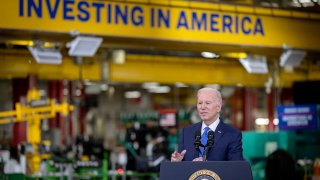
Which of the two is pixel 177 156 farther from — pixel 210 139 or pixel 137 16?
pixel 137 16

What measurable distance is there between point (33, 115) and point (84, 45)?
4833 millimetres

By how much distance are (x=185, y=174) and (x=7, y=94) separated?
13.2 meters

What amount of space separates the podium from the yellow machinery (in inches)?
351

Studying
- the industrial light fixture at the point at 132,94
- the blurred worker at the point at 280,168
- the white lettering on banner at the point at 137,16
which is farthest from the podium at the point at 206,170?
the industrial light fixture at the point at 132,94

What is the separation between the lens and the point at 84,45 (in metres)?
10.7

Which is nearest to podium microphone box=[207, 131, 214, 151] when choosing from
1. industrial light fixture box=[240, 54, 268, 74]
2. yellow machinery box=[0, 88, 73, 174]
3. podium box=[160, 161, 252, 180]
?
podium box=[160, 161, 252, 180]

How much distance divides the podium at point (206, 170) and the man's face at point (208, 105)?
0.49 metres

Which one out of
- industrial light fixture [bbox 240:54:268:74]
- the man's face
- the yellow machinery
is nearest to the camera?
the man's face

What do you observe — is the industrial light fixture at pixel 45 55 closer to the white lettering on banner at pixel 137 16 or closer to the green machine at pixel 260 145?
the white lettering on banner at pixel 137 16

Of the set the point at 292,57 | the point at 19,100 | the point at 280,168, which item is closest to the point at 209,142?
the point at 280,168

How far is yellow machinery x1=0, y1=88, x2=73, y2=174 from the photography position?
14097mm

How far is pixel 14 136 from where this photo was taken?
17766 millimetres

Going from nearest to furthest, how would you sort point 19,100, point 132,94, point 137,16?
point 137,16 < point 19,100 < point 132,94

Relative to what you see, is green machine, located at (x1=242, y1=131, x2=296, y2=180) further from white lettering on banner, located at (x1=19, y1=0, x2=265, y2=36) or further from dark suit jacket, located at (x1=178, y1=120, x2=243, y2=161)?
dark suit jacket, located at (x1=178, y1=120, x2=243, y2=161)
